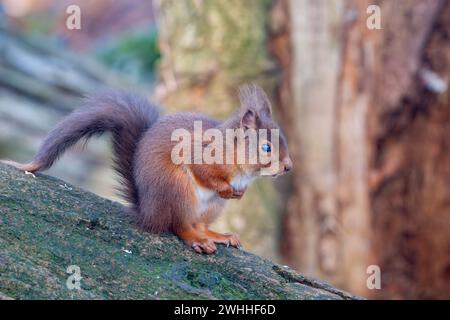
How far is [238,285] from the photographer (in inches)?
112

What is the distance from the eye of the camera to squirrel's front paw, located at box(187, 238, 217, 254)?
2996 mm

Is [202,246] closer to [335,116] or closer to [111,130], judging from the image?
[111,130]

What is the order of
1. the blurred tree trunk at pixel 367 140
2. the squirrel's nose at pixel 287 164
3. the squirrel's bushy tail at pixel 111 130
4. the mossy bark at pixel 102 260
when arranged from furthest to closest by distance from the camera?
1. the blurred tree trunk at pixel 367 140
2. the squirrel's bushy tail at pixel 111 130
3. the squirrel's nose at pixel 287 164
4. the mossy bark at pixel 102 260

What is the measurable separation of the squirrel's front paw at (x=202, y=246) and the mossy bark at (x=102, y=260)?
0.9 inches

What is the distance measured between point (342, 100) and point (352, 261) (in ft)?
3.94

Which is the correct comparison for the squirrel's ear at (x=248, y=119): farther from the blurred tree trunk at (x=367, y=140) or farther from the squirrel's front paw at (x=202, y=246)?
the blurred tree trunk at (x=367, y=140)

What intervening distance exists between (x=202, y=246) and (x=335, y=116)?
2982mm

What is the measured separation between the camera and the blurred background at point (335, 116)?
Result: 18.5ft

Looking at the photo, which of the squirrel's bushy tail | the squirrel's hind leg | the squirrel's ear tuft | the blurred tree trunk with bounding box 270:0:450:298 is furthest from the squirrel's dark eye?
the blurred tree trunk with bounding box 270:0:450:298

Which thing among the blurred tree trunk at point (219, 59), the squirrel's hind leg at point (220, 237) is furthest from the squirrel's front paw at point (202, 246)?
the blurred tree trunk at point (219, 59)

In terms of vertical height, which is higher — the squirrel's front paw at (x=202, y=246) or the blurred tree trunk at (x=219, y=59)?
the blurred tree trunk at (x=219, y=59)
